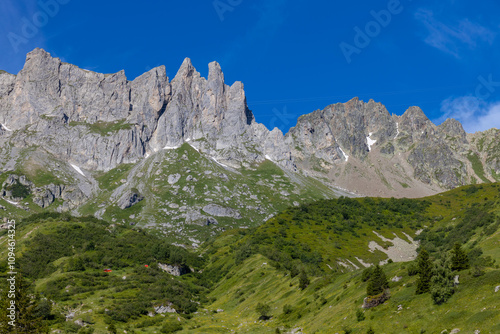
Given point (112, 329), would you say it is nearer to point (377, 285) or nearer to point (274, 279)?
point (274, 279)

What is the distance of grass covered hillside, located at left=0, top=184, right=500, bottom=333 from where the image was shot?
44031 mm

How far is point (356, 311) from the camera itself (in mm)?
50719

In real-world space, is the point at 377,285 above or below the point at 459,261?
above

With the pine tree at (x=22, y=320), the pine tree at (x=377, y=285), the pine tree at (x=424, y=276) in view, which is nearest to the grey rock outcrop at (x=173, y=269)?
the pine tree at (x=22, y=320)

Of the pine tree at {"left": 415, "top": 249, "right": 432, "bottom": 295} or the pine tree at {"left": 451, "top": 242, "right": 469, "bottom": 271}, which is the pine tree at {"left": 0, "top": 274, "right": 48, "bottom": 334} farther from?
the pine tree at {"left": 451, "top": 242, "right": 469, "bottom": 271}

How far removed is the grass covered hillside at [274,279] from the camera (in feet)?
144

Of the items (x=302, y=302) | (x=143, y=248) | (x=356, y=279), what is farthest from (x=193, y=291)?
(x=356, y=279)

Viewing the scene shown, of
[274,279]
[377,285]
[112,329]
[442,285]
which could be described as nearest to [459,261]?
[442,285]

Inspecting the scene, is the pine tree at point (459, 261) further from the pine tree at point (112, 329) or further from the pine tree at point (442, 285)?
the pine tree at point (112, 329)

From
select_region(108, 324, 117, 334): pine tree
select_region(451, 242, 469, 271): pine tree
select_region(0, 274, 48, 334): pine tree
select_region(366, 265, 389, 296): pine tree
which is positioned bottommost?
select_region(451, 242, 469, 271): pine tree

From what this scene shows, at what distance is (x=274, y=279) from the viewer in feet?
334

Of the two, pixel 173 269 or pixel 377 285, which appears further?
pixel 173 269

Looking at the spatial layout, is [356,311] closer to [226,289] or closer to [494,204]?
[226,289]

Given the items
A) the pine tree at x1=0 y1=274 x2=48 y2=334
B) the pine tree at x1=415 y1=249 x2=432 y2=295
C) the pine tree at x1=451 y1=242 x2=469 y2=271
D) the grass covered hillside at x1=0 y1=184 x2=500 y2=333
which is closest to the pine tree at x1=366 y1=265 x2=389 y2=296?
the grass covered hillside at x1=0 y1=184 x2=500 y2=333
